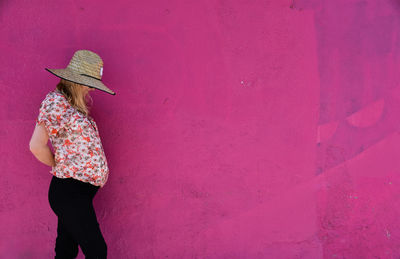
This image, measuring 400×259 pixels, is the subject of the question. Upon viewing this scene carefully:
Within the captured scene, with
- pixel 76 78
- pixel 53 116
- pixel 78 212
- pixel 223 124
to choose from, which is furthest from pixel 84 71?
pixel 223 124

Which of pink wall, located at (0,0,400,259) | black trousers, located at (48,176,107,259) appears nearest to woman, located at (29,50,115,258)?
black trousers, located at (48,176,107,259)

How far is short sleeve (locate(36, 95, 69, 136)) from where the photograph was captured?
75.5 inches

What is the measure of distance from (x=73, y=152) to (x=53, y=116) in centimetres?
25

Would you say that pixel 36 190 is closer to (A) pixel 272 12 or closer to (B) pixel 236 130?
(B) pixel 236 130

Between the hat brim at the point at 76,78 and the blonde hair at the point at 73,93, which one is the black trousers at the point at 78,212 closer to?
the blonde hair at the point at 73,93

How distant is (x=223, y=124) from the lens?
264 cm

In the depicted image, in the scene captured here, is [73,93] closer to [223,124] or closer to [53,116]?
[53,116]

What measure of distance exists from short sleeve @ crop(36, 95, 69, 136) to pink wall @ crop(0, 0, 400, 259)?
23.3 inches

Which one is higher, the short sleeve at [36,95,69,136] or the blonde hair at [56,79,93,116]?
the blonde hair at [56,79,93,116]

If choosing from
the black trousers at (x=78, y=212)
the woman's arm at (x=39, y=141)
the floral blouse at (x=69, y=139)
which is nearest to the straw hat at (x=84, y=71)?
the floral blouse at (x=69, y=139)

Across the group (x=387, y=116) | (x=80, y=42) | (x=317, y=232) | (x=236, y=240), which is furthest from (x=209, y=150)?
(x=387, y=116)

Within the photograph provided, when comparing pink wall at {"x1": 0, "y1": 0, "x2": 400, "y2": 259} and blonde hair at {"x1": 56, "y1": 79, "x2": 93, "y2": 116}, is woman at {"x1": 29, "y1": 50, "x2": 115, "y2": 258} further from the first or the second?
pink wall at {"x1": 0, "y1": 0, "x2": 400, "y2": 259}

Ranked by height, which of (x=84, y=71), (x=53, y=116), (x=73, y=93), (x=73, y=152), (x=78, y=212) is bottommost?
(x=78, y=212)

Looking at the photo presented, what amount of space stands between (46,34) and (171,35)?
3.11 ft
